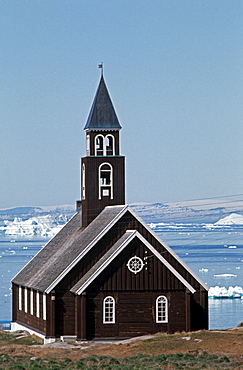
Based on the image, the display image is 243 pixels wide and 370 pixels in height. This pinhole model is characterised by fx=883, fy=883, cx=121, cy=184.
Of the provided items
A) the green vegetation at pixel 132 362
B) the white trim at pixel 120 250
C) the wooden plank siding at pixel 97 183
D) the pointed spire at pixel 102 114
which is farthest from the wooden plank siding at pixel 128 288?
the green vegetation at pixel 132 362

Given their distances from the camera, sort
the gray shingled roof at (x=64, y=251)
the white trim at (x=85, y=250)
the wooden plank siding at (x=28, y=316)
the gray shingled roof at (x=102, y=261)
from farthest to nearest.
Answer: the wooden plank siding at (x=28, y=316) < the gray shingled roof at (x=64, y=251) < the white trim at (x=85, y=250) < the gray shingled roof at (x=102, y=261)

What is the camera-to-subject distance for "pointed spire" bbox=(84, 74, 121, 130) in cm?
4619

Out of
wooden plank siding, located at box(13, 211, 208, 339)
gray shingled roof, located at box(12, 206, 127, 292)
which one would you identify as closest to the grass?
wooden plank siding, located at box(13, 211, 208, 339)

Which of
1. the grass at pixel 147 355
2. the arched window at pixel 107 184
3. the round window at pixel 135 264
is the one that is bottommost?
the grass at pixel 147 355

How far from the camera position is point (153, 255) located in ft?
135

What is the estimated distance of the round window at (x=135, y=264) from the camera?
1608 inches

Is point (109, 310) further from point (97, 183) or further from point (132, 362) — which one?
point (132, 362)

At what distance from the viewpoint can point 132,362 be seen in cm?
3122

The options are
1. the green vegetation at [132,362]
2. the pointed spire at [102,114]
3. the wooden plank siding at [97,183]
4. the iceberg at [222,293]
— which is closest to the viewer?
the green vegetation at [132,362]

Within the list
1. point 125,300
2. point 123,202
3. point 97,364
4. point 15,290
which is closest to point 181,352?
point 97,364

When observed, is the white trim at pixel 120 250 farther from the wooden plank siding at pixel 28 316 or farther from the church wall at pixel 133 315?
the wooden plank siding at pixel 28 316

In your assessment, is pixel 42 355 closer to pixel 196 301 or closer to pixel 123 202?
pixel 196 301

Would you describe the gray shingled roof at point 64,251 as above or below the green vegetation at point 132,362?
above

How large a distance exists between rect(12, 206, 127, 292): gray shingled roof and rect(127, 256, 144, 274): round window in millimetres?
2178
